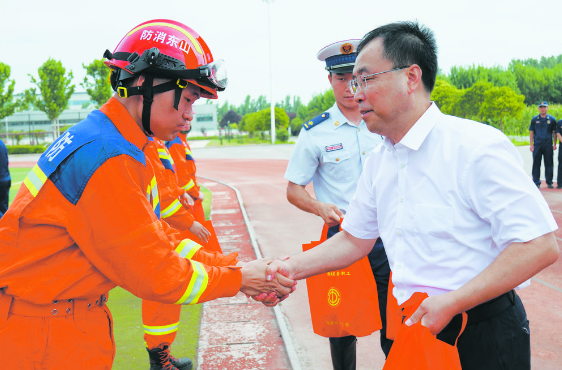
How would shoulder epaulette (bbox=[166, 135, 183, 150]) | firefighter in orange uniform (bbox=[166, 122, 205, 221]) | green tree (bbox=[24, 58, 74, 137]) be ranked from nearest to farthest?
shoulder epaulette (bbox=[166, 135, 183, 150]) → firefighter in orange uniform (bbox=[166, 122, 205, 221]) → green tree (bbox=[24, 58, 74, 137])

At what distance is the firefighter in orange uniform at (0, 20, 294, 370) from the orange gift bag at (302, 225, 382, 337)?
4.39 feet

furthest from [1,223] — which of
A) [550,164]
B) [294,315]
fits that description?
[550,164]

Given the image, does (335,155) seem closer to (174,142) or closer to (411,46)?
(411,46)

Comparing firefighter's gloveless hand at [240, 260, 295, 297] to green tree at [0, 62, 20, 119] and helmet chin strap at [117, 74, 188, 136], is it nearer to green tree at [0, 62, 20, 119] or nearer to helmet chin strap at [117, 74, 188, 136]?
helmet chin strap at [117, 74, 188, 136]

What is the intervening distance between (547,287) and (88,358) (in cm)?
533

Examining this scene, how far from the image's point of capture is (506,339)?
1.92 meters

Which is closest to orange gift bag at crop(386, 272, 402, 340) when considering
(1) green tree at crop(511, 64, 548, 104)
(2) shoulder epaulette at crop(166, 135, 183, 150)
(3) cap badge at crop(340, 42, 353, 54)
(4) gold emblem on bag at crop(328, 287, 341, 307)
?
(4) gold emblem on bag at crop(328, 287, 341, 307)

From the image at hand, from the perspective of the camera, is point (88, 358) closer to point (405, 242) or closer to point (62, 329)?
point (62, 329)

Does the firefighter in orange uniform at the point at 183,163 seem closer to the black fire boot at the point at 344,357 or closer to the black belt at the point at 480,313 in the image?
the black fire boot at the point at 344,357

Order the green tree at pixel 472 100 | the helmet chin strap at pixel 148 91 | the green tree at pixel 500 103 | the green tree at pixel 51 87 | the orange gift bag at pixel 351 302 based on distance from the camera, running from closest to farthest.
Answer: the helmet chin strap at pixel 148 91, the orange gift bag at pixel 351 302, the green tree at pixel 500 103, the green tree at pixel 472 100, the green tree at pixel 51 87

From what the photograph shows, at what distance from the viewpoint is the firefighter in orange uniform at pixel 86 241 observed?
6.06 ft

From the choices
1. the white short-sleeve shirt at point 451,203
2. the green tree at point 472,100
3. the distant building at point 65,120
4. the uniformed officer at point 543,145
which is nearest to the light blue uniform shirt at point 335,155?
the white short-sleeve shirt at point 451,203

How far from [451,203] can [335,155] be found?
5.66 feet

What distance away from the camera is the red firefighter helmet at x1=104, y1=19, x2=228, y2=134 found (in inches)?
83.2
